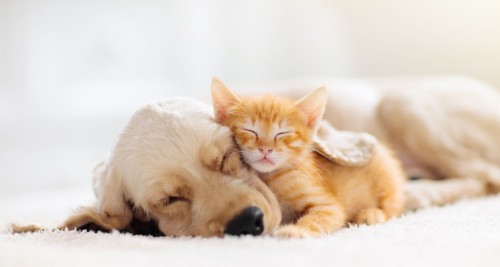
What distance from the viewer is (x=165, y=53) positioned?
5.04 meters

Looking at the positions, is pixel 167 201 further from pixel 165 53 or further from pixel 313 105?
pixel 165 53

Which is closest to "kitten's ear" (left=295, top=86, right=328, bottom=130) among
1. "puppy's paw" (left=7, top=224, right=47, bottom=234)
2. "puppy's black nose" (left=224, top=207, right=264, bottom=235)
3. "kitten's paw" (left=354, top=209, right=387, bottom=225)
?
"kitten's paw" (left=354, top=209, right=387, bottom=225)

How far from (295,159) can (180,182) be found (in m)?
0.45

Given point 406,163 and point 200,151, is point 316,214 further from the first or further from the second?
point 406,163

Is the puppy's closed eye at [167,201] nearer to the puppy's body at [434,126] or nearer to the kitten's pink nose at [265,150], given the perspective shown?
the kitten's pink nose at [265,150]

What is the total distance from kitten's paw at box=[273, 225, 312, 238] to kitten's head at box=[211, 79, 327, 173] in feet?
0.97

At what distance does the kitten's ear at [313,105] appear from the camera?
1.88 meters

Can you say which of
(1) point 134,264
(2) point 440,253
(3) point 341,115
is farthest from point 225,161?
(3) point 341,115

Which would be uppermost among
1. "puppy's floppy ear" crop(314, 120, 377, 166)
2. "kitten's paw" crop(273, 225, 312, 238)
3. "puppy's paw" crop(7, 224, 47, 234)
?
"puppy's floppy ear" crop(314, 120, 377, 166)

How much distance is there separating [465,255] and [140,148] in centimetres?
108

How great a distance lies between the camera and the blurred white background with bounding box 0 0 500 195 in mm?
4289

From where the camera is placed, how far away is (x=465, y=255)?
135 centimetres

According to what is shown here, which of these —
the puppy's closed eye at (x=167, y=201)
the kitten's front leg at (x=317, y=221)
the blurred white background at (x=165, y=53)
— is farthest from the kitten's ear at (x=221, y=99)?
the blurred white background at (x=165, y=53)

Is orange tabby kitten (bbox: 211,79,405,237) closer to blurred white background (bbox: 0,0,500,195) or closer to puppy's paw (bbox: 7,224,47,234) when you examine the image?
puppy's paw (bbox: 7,224,47,234)
